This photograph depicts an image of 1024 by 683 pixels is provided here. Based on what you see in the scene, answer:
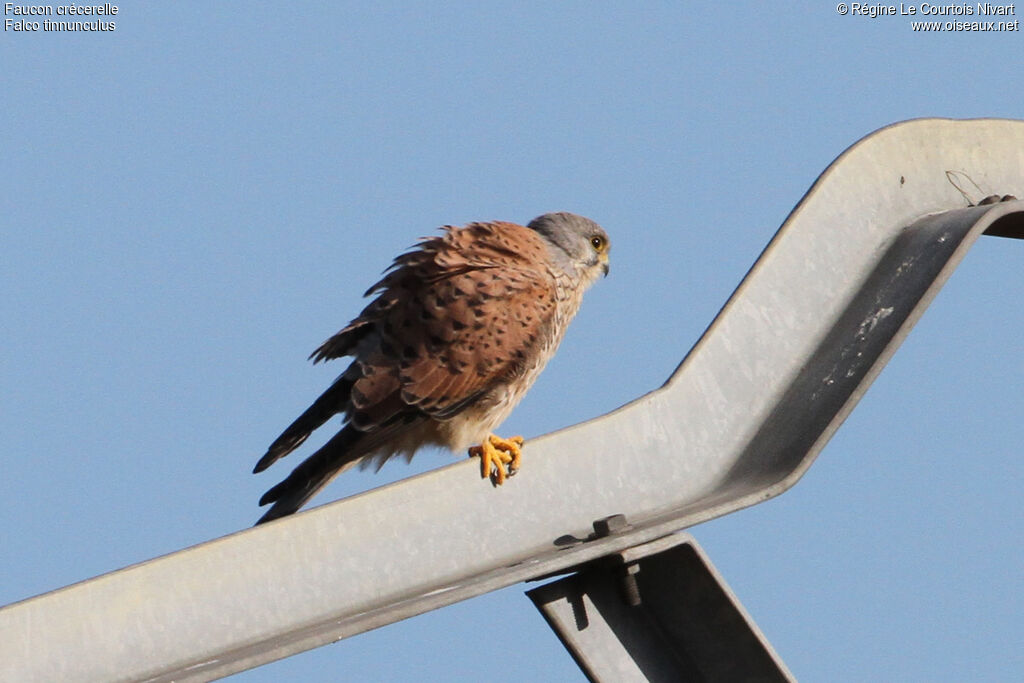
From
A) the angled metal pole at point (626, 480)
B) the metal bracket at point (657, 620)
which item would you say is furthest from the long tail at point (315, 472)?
the metal bracket at point (657, 620)

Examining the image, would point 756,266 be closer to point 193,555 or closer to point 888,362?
point 888,362

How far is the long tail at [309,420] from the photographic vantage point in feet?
14.2

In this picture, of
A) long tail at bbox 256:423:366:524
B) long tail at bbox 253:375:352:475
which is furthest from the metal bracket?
long tail at bbox 253:375:352:475

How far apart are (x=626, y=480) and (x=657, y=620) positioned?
34 centimetres

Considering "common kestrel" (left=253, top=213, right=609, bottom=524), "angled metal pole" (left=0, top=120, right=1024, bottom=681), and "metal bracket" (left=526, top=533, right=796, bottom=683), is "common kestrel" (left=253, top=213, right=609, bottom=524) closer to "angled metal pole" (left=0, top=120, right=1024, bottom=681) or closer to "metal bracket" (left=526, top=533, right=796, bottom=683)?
"angled metal pole" (left=0, top=120, right=1024, bottom=681)

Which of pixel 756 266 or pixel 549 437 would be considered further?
pixel 756 266

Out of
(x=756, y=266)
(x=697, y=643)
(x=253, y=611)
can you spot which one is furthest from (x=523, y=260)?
(x=253, y=611)

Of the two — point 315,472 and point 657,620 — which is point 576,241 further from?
point 657,620

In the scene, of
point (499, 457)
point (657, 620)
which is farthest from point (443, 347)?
point (657, 620)

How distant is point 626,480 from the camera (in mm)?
3568

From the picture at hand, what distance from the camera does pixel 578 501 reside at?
351cm

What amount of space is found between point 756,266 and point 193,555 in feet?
5.25

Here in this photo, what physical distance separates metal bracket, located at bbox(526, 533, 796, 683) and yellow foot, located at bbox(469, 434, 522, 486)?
275mm

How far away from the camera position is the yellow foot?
3391 mm
